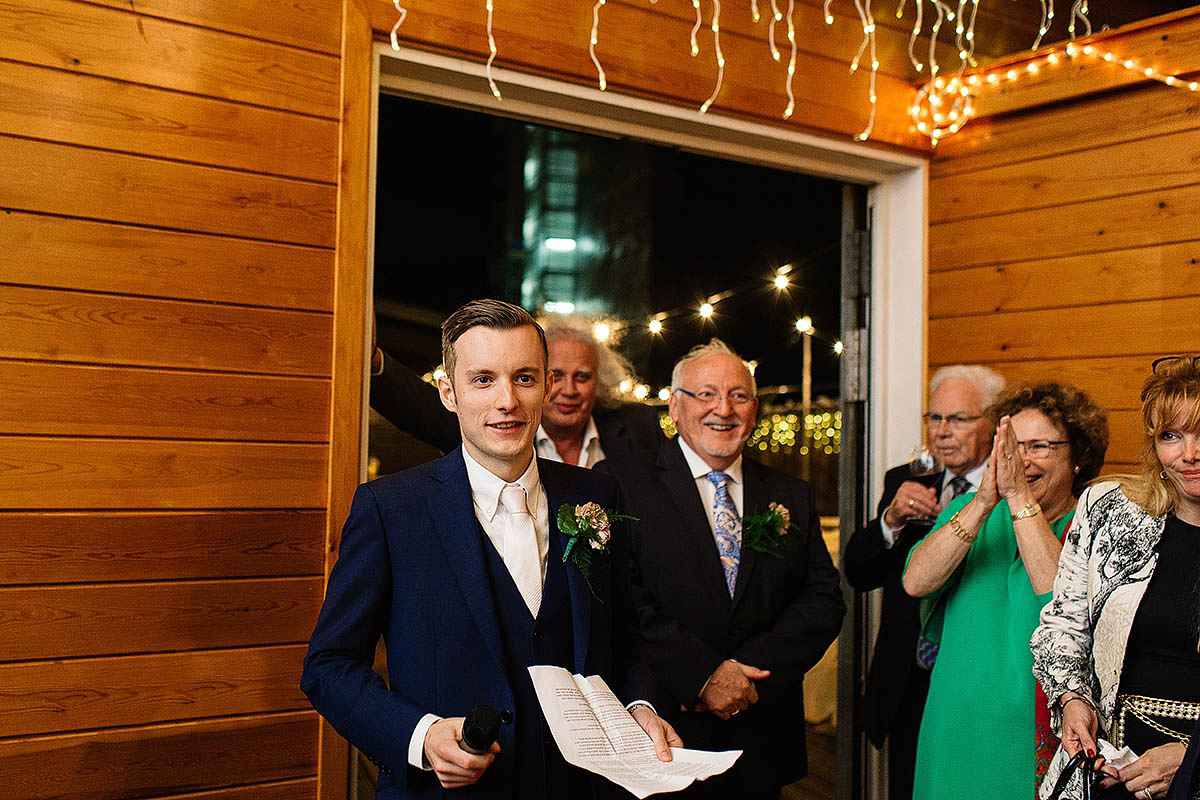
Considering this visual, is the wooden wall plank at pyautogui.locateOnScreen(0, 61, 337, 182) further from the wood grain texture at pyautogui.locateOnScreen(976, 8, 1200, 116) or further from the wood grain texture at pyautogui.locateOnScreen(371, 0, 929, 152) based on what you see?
the wood grain texture at pyautogui.locateOnScreen(976, 8, 1200, 116)

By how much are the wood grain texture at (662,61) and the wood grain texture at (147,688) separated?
165 cm

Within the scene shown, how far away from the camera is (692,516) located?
108 inches

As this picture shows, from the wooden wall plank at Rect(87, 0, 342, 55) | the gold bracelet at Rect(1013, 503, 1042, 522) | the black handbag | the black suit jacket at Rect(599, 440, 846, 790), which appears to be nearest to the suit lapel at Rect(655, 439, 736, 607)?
the black suit jacket at Rect(599, 440, 846, 790)

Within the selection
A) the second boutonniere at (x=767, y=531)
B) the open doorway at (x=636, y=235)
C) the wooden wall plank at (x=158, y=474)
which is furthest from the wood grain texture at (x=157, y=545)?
the second boutonniere at (x=767, y=531)

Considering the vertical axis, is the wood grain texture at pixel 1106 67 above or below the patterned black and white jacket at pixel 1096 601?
above

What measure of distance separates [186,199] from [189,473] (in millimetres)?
652

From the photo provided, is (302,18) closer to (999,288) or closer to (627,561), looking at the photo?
(627,561)

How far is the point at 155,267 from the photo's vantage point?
7.79 feet

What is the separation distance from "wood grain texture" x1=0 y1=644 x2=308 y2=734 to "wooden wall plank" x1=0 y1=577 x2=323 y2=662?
0.03m

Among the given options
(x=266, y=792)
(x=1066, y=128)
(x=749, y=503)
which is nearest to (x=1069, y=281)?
(x=1066, y=128)

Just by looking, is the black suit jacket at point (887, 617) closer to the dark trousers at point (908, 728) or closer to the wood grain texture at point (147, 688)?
the dark trousers at point (908, 728)

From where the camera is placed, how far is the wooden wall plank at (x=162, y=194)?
2258 millimetres

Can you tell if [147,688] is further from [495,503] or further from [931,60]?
[931,60]

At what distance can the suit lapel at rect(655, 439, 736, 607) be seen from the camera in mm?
2695
